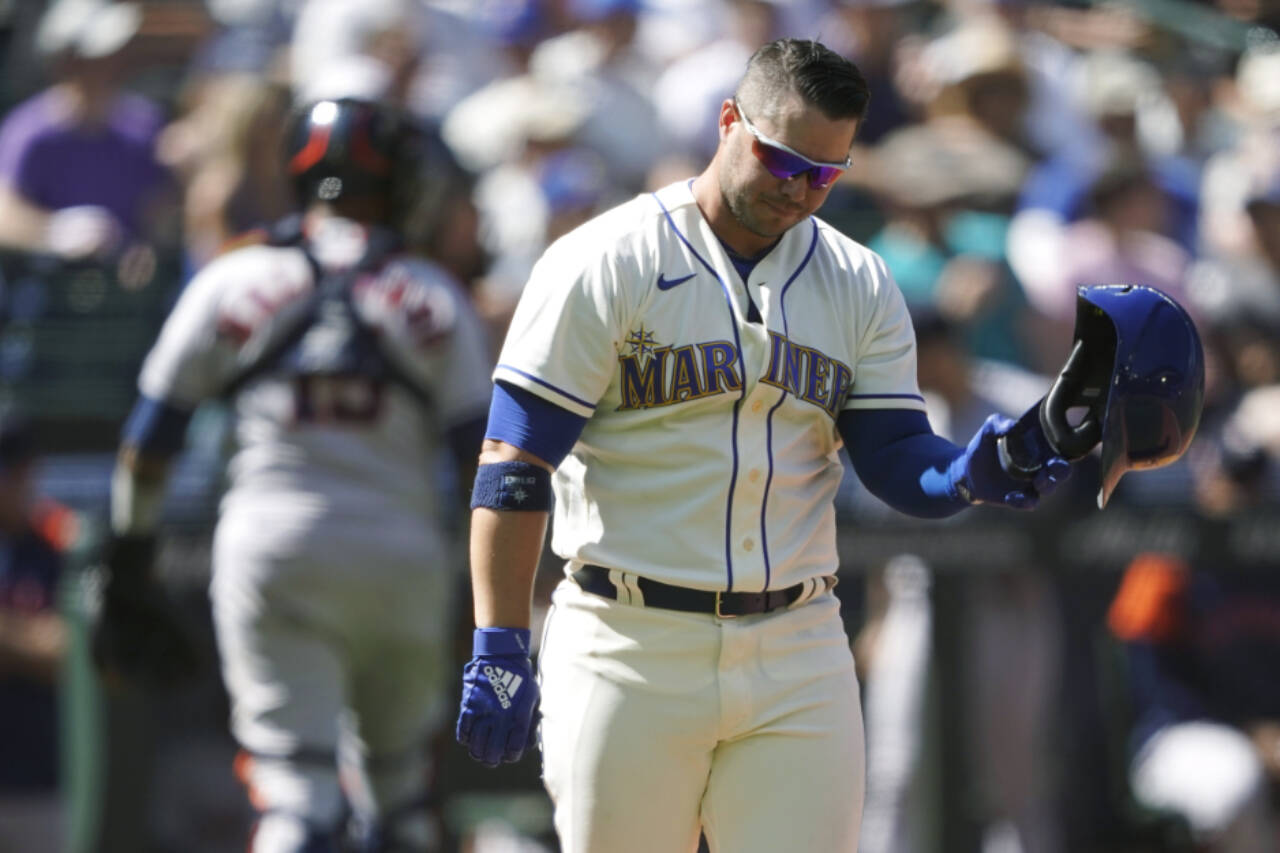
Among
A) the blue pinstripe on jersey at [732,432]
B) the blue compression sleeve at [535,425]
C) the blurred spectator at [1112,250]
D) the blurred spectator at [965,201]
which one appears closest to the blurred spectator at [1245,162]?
the blurred spectator at [1112,250]

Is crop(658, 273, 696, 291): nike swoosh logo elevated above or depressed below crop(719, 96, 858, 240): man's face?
below

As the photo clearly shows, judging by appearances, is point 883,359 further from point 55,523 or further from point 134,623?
point 55,523

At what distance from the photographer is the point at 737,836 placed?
11.1 ft

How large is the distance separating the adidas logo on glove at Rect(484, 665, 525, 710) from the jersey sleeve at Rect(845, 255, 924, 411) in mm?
826

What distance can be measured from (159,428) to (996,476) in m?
2.81

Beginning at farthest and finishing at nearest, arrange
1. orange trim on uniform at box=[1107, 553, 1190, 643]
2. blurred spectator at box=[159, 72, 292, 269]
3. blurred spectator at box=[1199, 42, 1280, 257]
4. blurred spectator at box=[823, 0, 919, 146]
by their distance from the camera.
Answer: blurred spectator at box=[823, 0, 919, 146], blurred spectator at box=[1199, 42, 1280, 257], blurred spectator at box=[159, 72, 292, 269], orange trim on uniform at box=[1107, 553, 1190, 643]

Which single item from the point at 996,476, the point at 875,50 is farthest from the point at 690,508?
the point at 875,50

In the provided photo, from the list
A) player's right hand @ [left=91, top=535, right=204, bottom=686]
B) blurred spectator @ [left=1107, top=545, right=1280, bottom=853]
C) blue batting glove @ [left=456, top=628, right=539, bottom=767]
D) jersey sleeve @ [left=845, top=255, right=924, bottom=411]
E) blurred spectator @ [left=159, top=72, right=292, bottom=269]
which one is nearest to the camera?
blue batting glove @ [left=456, top=628, right=539, bottom=767]

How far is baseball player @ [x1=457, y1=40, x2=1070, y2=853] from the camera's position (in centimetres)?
339

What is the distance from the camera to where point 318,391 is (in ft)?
17.3

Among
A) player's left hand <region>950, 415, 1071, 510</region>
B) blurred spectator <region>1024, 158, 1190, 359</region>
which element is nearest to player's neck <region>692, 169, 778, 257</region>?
player's left hand <region>950, 415, 1071, 510</region>

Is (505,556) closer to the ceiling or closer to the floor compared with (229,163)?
closer to the floor

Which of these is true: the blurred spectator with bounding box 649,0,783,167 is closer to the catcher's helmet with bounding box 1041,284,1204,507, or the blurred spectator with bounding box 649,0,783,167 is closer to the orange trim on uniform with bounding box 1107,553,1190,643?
the orange trim on uniform with bounding box 1107,553,1190,643

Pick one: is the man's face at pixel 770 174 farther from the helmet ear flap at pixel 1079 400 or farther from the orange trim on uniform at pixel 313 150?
the orange trim on uniform at pixel 313 150
